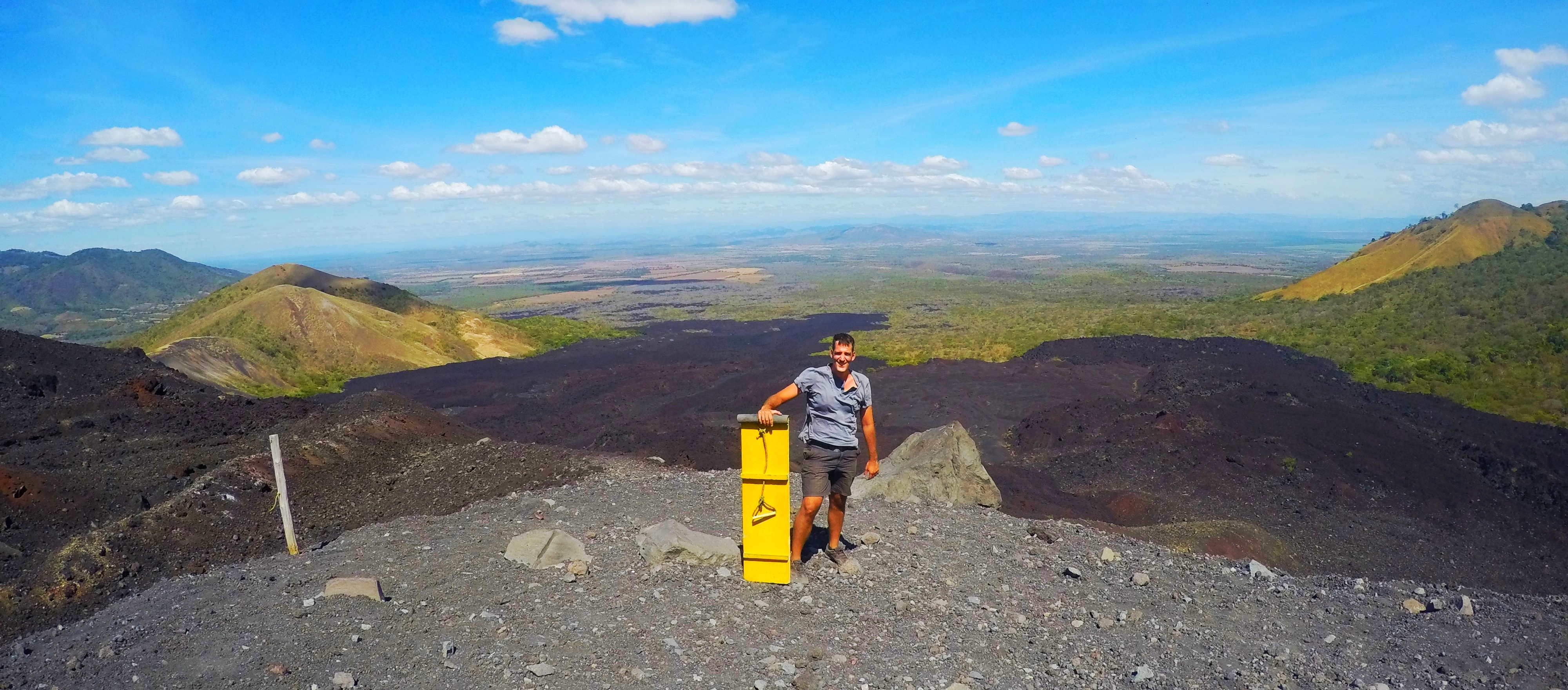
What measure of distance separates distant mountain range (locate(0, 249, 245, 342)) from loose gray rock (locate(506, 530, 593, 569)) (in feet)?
282

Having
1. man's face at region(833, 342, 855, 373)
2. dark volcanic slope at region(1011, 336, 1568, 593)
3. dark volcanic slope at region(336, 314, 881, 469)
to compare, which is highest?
man's face at region(833, 342, 855, 373)

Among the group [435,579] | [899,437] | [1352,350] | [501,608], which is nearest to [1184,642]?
[501,608]

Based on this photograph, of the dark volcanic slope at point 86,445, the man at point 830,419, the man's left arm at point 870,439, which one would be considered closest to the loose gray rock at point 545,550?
the man at point 830,419

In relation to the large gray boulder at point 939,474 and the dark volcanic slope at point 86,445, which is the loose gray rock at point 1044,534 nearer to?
the large gray boulder at point 939,474

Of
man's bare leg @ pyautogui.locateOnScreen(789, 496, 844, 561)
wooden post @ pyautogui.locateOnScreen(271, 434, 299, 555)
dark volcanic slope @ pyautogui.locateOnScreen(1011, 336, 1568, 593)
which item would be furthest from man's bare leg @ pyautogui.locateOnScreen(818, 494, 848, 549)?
dark volcanic slope @ pyautogui.locateOnScreen(1011, 336, 1568, 593)

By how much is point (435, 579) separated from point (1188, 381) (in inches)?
1257

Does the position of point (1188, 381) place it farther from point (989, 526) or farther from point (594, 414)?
Result: point (989, 526)

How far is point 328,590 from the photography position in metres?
6.18

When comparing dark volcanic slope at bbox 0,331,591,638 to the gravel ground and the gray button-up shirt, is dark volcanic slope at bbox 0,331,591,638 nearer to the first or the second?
the gravel ground

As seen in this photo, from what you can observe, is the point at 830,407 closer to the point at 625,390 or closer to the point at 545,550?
the point at 545,550

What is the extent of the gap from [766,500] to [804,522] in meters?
0.51

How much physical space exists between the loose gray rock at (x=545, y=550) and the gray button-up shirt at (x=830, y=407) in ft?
7.59

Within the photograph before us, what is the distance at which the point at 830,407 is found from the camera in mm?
6238

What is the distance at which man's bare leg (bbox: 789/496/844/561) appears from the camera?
248 inches
